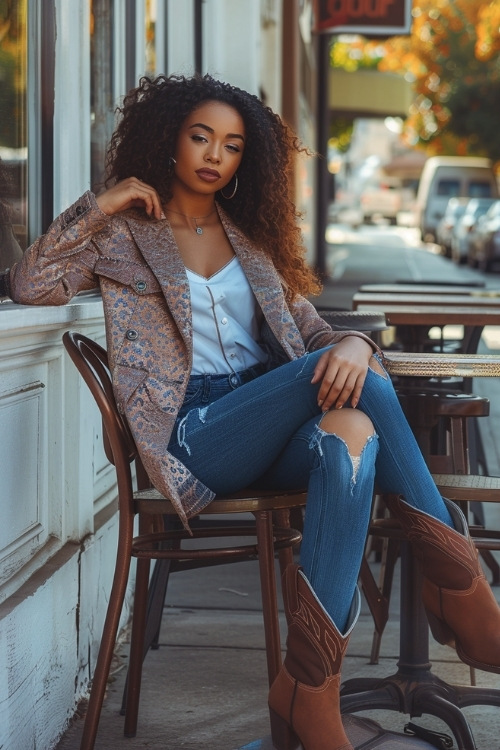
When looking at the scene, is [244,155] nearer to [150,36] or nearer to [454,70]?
[150,36]

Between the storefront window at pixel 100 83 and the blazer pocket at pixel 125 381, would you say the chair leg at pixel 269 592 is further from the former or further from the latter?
the storefront window at pixel 100 83

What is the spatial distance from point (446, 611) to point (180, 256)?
3.61ft

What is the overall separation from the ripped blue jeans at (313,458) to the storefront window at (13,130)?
2.22 feet

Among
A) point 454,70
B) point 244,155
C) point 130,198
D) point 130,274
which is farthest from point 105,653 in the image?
point 454,70

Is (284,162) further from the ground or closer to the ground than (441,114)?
closer to the ground

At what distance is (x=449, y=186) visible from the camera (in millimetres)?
38719

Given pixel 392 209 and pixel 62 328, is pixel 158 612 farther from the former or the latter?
pixel 392 209

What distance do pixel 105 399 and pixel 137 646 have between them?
2.42ft

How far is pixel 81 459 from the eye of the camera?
340cm

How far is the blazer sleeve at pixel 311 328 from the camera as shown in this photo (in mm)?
3141

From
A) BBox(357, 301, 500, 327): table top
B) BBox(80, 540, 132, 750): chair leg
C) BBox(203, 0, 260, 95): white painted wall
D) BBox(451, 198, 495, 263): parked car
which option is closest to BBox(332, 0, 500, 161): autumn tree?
BBox(451, 198, 495, 263): parked car

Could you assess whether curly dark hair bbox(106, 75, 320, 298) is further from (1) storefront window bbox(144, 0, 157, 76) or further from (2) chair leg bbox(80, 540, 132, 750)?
(1) storefront window bbox(144, 0, 157, 76)

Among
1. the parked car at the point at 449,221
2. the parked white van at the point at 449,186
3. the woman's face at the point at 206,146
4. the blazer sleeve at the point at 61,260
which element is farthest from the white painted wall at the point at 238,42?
the parked white van at the point at 449,186

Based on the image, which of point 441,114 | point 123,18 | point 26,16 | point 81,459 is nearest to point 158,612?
point 81,459
